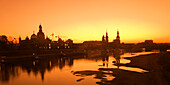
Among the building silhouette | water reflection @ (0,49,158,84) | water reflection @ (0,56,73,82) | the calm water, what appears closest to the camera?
the calm water

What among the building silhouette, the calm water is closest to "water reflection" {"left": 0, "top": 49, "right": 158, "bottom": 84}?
the calm water

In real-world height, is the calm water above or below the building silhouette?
below

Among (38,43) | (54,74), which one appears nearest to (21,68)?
(54,74)

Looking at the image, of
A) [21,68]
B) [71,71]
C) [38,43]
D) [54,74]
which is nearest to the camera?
[54,74]

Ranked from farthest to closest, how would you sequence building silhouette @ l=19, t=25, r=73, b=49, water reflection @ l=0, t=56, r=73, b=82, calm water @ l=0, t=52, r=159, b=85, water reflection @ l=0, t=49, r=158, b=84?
building silhouette @ l=19, t=25, r=73, b=49, water reflection @ l=0, t=56, r=73, b=82, water reflection @ l=0, t=49, r=158, b=84, calm water @ l=0, t=52, r=159, b=85

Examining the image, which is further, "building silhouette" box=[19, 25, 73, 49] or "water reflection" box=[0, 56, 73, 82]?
"building silhouette" box=[19, 25, 73, 49]

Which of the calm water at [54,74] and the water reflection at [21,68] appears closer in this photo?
the calm water at [54,74]

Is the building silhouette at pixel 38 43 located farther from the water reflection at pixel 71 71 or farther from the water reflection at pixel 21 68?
the water reflection at pixel 71 71

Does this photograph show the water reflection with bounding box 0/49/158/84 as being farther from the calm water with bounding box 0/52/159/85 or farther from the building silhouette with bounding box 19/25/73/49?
the building silhouette with bounding box 19/25/73/49

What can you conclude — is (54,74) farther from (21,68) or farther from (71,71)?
(21,68)

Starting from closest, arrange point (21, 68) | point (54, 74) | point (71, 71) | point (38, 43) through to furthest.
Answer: point (54, 74), point (71, 71), point (21, 68), point (38, 43)

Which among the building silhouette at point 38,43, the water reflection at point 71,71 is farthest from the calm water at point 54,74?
the building silhouette at point 38,43

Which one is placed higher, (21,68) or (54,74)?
(21,68)

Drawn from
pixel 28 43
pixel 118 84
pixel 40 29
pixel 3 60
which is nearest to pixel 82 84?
pixel 118 84
